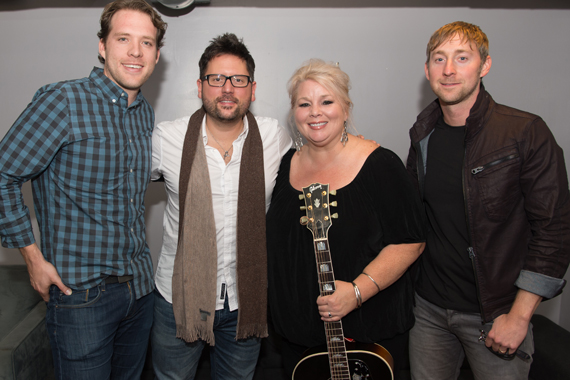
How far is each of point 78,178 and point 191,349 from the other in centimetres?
94

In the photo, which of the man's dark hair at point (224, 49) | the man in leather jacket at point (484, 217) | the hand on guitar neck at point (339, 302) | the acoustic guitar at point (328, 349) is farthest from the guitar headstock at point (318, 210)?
the man's dark hair at point (224, 49)

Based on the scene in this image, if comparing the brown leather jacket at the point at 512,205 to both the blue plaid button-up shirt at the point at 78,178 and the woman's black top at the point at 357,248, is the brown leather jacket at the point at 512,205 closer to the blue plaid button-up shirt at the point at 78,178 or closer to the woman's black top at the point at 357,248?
the woman's black top at the point at 357,248

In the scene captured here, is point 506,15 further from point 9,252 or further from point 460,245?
point 9,252

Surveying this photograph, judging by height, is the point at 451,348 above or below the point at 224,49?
below

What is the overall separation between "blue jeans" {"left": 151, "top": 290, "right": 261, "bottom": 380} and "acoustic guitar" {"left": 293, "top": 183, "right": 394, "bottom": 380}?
392 millimetres

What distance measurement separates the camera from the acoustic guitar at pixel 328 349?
1.55 meters

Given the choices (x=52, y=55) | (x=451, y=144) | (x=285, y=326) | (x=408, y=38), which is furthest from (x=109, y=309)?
(x=408, y=38)

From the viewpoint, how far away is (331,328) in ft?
5.24

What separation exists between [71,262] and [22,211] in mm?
260

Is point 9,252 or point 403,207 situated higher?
point 403,207

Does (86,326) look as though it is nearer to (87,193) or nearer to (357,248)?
(87,193)

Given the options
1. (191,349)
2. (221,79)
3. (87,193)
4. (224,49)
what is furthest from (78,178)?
(191,349)

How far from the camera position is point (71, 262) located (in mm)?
1547

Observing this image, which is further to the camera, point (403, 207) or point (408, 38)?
point (408, 38)
